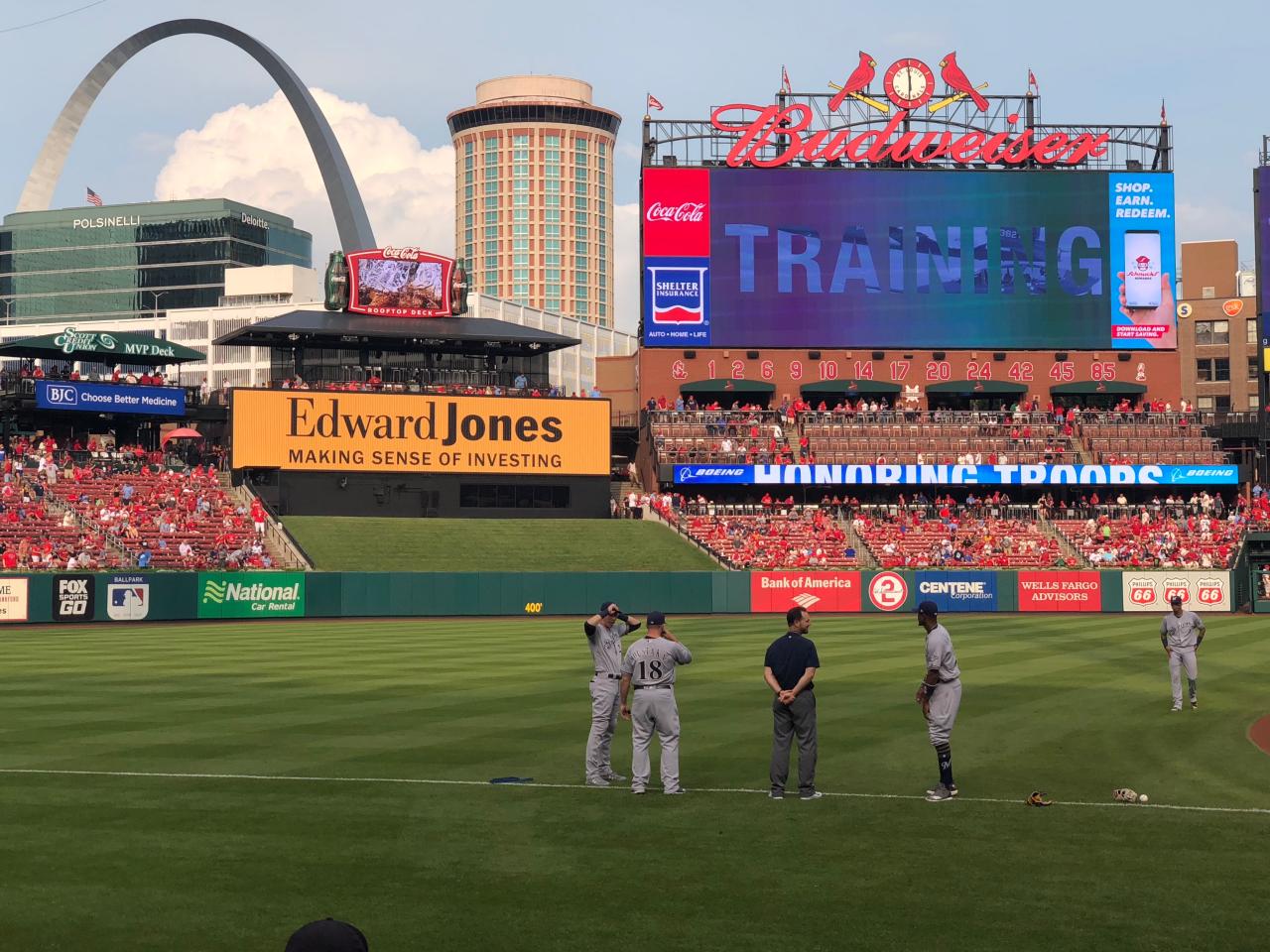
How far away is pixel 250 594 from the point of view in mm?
51469

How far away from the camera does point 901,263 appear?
7900 cm

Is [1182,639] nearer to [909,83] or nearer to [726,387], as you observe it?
[726,387]

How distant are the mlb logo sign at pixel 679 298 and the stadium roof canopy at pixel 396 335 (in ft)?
21.4

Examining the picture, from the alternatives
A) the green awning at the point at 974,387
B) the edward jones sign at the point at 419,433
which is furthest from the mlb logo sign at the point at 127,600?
the green awning at the point at 974,387

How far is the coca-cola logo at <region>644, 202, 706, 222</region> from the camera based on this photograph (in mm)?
77438

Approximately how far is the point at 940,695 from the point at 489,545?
50.7 meters

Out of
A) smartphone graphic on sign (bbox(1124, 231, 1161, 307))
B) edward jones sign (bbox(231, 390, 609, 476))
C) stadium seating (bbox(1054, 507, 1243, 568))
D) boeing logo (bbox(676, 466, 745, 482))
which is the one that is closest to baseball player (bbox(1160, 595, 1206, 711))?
stadium seating (bbox(1054, 507, 1243, 568))

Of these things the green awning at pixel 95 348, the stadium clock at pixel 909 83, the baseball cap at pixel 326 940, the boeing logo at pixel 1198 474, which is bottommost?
the baseball cap at pixel 326 940

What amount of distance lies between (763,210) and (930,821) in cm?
6654

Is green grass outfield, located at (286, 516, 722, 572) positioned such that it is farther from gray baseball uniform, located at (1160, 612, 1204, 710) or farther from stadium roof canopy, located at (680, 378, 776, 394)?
gray baseball uniform, located at (1160, 612, 1204, 710)

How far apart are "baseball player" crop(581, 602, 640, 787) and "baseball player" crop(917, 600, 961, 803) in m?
3.17

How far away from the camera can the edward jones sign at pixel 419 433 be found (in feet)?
226

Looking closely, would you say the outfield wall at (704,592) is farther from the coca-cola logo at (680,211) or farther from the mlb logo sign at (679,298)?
the coca-cola logo at (680,211)

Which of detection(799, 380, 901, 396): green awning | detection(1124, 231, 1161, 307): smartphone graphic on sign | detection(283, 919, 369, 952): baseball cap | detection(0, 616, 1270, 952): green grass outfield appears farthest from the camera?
detection(1124, 231, 1161, 307): smartphone graphic on sign
